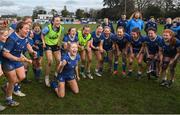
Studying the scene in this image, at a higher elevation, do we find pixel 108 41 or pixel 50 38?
pixel 50 38

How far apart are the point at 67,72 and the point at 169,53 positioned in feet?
9.39

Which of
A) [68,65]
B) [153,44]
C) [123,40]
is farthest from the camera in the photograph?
[123,40]

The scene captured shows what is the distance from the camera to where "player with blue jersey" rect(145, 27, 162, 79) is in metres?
8.82

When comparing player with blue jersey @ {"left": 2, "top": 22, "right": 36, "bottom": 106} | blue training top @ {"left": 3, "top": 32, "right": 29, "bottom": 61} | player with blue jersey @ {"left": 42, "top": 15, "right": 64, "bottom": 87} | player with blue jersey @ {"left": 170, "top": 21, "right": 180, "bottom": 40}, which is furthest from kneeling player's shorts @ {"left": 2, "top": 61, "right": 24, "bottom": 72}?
player with blue jersey @ {"left": 170, "top": 21, "right": 180, "bottom": 40}

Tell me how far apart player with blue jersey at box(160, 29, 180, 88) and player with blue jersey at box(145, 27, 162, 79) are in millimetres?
326

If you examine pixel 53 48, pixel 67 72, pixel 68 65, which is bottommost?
pixel 67 72

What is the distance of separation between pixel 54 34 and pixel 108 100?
2.50 meters

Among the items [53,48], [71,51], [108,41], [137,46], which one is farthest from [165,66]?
[53,48]

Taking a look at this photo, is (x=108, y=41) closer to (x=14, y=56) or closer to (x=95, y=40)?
(x=95, y=40)

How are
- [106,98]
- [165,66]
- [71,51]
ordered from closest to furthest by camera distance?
[106,98], [71,51], [165,66]

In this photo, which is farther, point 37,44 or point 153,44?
point 153,44

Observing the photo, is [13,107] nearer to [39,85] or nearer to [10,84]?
[10,84]

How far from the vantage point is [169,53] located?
27.7 ft

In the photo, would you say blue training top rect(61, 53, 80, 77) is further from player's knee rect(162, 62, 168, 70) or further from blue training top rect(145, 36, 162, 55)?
player's knee rect(162, 62, 168, 70)
